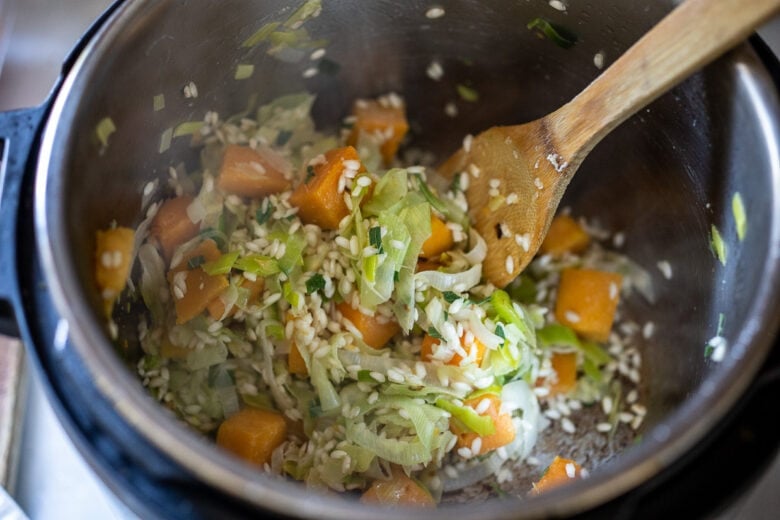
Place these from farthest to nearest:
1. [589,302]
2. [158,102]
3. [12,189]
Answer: [589,302]
[158,102]
[12,189]

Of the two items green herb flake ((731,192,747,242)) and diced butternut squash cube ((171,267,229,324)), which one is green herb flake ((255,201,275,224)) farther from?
green herb flake ((731,192,747,242))

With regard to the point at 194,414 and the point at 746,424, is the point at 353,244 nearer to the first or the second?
the point at 194,414

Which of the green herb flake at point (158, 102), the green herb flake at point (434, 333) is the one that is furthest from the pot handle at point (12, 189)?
the green herb flake at point (434, 333)

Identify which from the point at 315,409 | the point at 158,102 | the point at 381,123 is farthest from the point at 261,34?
the point at 315,409

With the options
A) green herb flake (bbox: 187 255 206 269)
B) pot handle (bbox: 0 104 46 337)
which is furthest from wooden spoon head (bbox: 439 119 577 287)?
pot handle (bbox: 0 104 46 337)

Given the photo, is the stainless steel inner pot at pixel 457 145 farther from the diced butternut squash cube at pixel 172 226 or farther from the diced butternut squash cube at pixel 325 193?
the diced butternut squash cube at pixel 325 193

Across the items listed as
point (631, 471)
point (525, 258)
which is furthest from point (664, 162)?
point (631, 471)

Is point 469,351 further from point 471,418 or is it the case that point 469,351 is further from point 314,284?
point 314,284
